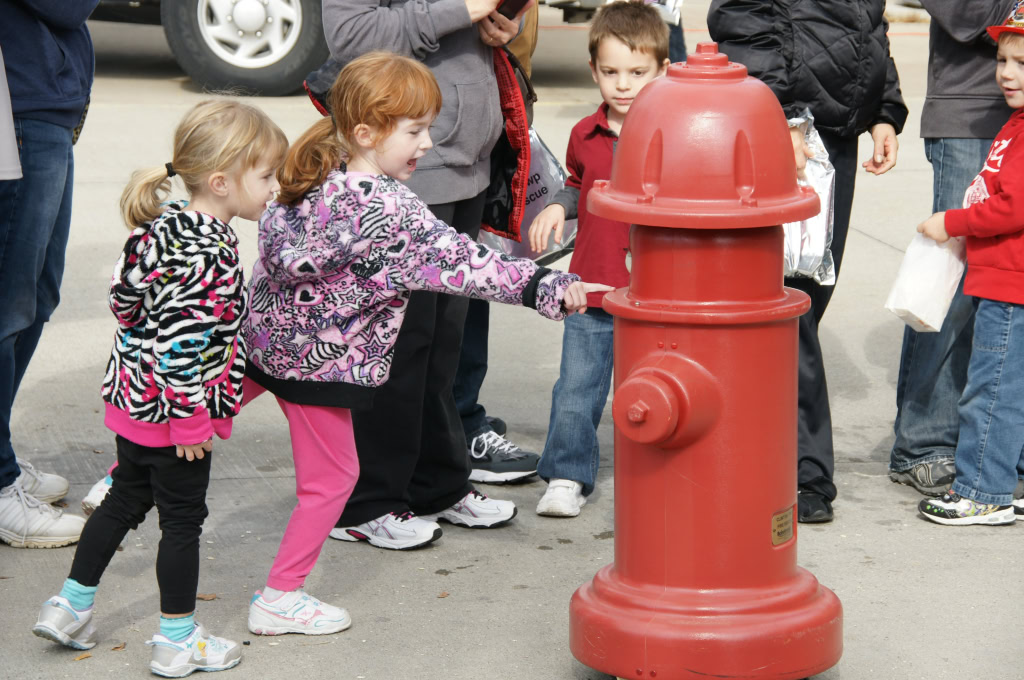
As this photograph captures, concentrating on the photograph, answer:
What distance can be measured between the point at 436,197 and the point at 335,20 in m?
0.54

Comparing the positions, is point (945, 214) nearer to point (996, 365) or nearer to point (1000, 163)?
point (1000, 163)

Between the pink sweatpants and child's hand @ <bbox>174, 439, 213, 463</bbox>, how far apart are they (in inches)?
12.9

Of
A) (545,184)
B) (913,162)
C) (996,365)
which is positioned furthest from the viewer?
(913,162)

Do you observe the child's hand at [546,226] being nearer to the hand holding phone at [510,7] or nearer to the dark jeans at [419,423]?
the dark jeans at [419,423]

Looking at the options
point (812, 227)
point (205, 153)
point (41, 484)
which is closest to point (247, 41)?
point (41, 484)

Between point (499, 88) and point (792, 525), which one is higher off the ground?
point (499, 88)

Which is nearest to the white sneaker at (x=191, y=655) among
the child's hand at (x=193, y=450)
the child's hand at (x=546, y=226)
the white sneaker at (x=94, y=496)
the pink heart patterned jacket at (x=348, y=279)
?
the child's hand at (x=193, y=450)

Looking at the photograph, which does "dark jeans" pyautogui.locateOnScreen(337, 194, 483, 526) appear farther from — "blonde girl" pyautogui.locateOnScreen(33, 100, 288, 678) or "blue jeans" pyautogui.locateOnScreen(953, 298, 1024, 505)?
"blue jeans" pyautogui.locateOnScreen(953, 298, 1024, 505)

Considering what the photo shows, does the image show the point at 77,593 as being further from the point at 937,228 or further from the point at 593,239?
the point at 937,228

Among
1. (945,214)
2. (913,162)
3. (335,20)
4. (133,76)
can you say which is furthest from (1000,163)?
(133,76)

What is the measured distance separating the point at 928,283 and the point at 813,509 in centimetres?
73

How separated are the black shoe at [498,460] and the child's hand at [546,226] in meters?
0.84

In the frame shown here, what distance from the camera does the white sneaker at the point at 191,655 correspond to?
3.20m

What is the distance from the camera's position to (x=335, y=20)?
3.81 m
